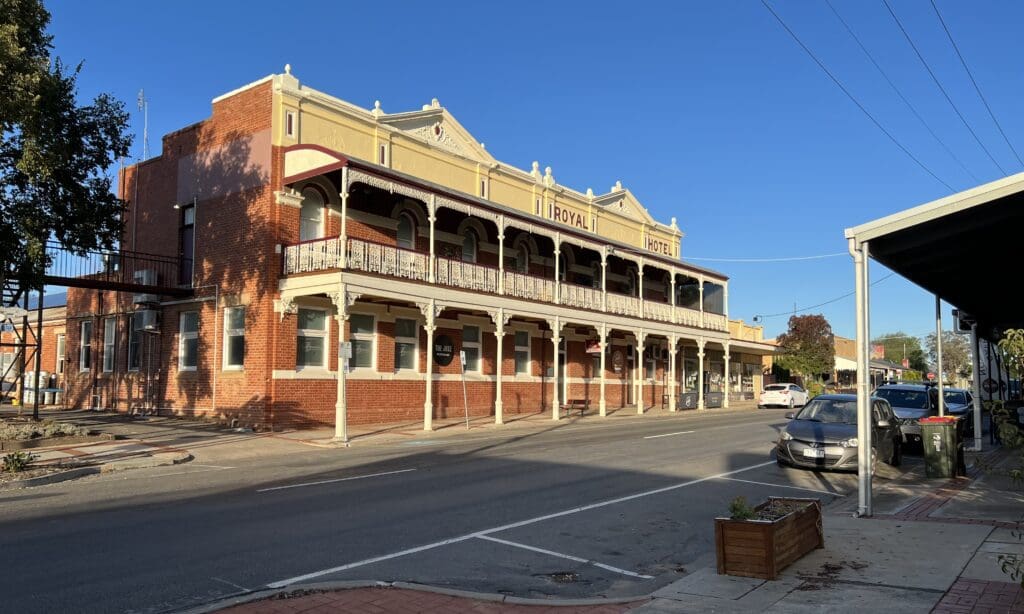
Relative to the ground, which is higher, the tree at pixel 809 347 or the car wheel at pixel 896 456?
the tree at pixel 809 347

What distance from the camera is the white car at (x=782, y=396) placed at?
4156cm

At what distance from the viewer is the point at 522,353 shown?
32.2m

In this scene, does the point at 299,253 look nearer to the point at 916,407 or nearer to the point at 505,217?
the point at 505,217

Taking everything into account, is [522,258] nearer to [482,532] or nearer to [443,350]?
[443,350]

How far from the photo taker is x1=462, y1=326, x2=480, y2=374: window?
2900cm

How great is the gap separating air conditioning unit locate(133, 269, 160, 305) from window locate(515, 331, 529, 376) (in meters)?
13.3

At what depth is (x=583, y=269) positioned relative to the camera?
117 ft

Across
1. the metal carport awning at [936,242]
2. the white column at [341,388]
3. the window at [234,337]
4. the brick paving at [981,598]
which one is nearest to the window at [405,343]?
A: the window at [234,337]

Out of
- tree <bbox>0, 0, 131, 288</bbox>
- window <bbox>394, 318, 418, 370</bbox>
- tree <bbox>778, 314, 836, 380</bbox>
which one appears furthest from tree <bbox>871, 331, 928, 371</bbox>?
tree <bbox>0, 0, 131, 288</bbox>

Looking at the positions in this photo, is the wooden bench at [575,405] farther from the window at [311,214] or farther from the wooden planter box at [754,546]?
the wooden planter box at [754,546]

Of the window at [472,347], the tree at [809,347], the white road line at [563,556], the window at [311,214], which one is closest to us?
the white road line at [563,556]

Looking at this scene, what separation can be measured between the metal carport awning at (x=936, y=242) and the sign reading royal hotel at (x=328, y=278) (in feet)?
43.6

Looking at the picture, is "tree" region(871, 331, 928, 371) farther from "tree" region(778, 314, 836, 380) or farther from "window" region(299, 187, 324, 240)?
"window" region(299, 187, 324, 240)

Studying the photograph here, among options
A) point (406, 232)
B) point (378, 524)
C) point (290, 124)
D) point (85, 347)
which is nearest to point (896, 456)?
point (378, 524)
